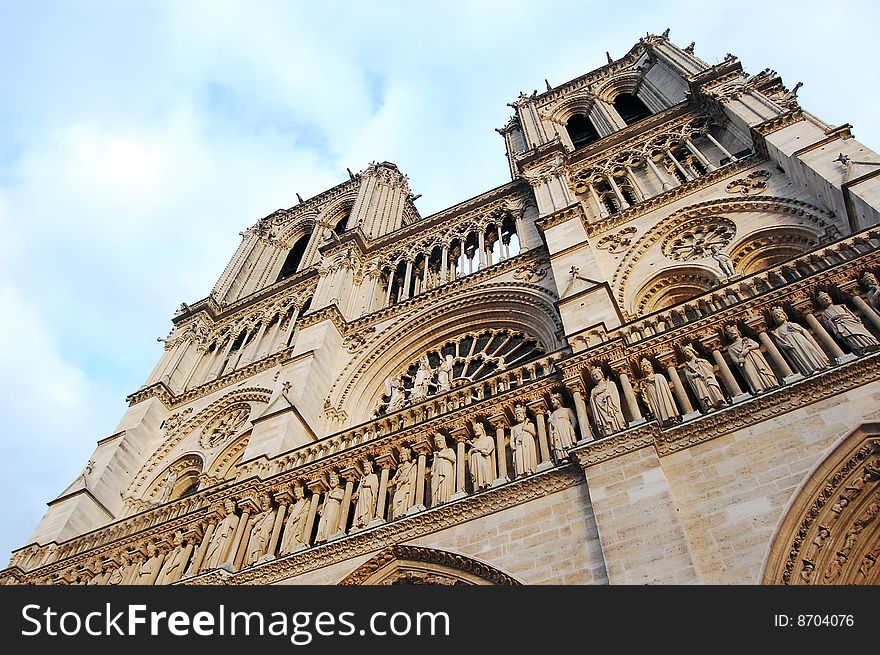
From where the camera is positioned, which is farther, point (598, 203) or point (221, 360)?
point (221, 360)

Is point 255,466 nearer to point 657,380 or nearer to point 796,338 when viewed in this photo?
point 657,380

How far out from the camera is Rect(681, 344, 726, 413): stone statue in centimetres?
733

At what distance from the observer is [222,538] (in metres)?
9.27

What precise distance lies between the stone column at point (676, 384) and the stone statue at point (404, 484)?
131 inches

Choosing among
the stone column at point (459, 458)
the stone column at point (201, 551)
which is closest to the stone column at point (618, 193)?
the stone column at point (459, 458)

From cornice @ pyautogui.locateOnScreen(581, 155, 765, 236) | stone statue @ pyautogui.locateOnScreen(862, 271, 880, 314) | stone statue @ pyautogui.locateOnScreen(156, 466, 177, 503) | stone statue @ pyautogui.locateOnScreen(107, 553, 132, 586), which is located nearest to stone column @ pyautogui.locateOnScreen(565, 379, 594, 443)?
stone statue @ pyautogui.locateOnScreen(862, 271, 880, 314)

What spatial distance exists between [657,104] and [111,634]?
18546 mm

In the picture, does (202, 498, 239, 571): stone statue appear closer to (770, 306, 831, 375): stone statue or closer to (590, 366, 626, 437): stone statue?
(590, 366, 626, 437): stone statue

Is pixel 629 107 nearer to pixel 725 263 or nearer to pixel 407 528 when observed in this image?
pixel 725 263

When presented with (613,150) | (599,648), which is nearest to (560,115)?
(613,150)

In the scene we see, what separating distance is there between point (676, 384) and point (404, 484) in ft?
11.5

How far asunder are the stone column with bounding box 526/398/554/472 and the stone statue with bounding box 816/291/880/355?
329cm

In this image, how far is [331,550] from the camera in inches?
324

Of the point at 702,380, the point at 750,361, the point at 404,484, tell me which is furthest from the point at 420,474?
the point at 750,361
